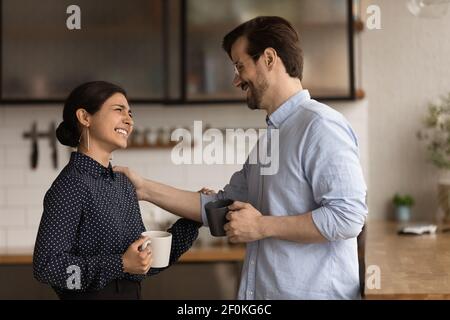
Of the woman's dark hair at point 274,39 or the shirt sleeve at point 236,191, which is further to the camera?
the shirt sleeve at point 236,191

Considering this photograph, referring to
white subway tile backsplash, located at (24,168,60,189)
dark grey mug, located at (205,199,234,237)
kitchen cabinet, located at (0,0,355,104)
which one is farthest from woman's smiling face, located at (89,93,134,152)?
white subway tile backsplash, located at (24,168,60,189)

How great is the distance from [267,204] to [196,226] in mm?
295

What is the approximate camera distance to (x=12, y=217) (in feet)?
10.1

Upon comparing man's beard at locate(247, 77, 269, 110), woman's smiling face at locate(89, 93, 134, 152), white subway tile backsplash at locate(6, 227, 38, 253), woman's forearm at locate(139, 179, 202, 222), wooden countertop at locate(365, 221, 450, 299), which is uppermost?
man's beard at locate(247, 77, 269, 110)

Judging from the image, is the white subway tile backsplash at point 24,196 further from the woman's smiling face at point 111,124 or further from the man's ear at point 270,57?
the man's ear at point 270,57

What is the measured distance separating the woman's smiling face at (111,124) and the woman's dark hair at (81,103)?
1cm

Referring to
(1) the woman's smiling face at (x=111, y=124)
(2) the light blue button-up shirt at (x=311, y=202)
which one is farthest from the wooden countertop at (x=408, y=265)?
(1) the woman's smiling face at (x=111, y=124)

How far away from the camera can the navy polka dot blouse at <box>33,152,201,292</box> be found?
4.11 feet

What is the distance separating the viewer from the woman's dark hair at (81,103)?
1388mm

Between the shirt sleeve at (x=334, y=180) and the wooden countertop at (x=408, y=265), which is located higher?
the shirt sleeve at (x=334, y=180)

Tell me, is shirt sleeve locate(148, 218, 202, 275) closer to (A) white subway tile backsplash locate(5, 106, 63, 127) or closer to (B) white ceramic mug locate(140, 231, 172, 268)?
(B) white ceramic mug locate(140, 231, 172, 268)

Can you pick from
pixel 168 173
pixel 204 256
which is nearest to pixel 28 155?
pixel 168 173

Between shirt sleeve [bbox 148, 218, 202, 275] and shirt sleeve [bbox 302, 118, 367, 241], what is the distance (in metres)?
0.42
